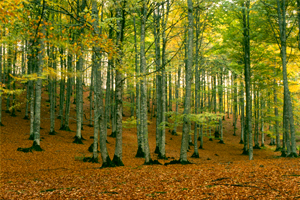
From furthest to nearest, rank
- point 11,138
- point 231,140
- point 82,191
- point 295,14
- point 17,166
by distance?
point 231,140 < point 11,138 < point 295,14 < point 17,166 < point 82,191

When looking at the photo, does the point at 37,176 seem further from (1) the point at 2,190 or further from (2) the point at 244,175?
(2) the point at 244,175

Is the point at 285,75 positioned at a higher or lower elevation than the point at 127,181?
higher

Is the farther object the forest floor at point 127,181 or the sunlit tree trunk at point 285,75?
the sunlit tree trunk at point 285,75

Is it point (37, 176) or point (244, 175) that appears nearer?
point (244, 175)

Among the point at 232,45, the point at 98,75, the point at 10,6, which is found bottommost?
the point at 98,75

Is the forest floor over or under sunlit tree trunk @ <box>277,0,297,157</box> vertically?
under

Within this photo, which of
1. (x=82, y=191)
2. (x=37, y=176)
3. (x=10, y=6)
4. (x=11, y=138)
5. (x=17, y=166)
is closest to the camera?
(x=10, y=6)

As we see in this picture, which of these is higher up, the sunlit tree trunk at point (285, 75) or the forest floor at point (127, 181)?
the sunlit tree trunk at point (285, 75)

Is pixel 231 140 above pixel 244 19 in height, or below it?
below

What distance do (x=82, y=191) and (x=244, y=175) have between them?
5.29 metres

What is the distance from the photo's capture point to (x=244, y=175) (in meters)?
6.45

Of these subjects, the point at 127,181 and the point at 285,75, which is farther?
the point at 285,75

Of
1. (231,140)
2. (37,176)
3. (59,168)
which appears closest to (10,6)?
(37,176)

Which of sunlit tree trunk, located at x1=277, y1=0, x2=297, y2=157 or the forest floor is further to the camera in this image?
sunlit tree trunk, located at x1=277, y1=0, x2=297, y2=157
